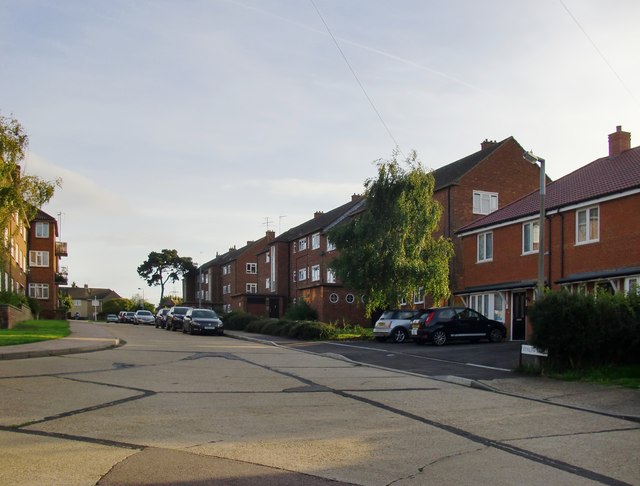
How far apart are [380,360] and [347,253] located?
12.1 m

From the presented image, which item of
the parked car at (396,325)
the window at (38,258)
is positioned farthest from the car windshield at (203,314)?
the window at (38,258)

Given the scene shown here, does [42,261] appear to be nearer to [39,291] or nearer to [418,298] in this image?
[39,291]

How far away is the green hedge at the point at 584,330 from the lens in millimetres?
15141

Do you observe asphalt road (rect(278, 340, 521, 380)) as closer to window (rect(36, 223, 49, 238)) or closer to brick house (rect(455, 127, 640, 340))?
brick house (rect(455, 127, 640, 340))

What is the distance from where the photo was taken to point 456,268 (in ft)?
117

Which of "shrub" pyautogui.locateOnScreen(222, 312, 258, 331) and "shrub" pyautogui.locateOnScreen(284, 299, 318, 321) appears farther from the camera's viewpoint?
"shrub" pyautogui.locateOnScreen(284, 299, 318, 321)

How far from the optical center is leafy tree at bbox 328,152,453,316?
103ft


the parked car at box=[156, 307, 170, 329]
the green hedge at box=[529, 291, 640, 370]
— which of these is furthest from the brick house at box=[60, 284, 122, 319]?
the green hedge at box=[529, 291, 640, 370]

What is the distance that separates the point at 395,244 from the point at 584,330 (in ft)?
54.3

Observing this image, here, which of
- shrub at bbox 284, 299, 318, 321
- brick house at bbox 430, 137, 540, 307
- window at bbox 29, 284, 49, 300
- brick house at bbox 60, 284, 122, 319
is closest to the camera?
brick house at bbox 430, 137, 540, 307

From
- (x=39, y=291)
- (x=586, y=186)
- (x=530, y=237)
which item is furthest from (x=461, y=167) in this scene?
(x=39, y=291)

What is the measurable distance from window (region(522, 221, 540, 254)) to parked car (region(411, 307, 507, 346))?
347 centimetres

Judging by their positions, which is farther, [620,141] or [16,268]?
[16,268]

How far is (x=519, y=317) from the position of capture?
2747cm
